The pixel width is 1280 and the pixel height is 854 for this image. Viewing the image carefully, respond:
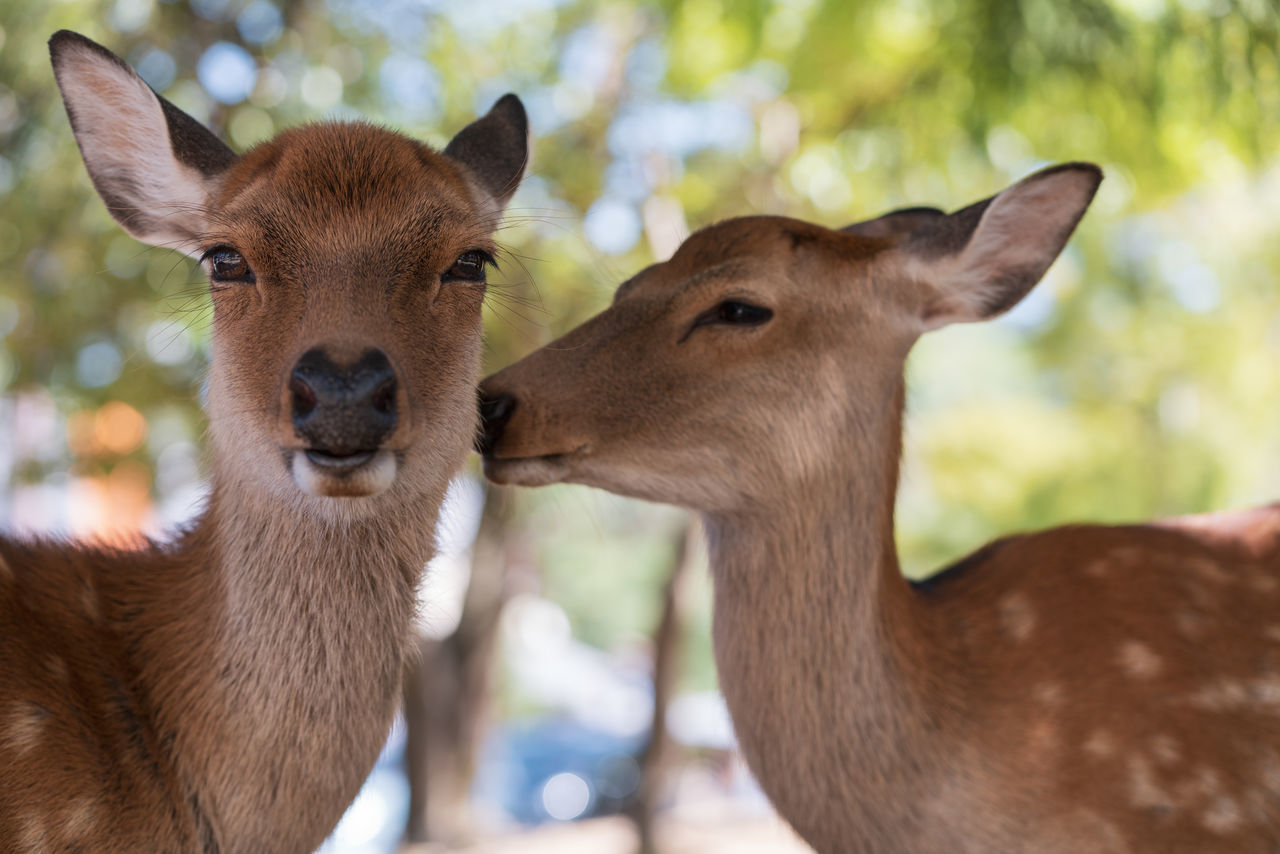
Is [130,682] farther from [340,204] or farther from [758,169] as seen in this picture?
[758,169]

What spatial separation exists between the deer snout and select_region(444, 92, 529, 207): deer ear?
3.54 ft

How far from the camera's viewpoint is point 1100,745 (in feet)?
10.0

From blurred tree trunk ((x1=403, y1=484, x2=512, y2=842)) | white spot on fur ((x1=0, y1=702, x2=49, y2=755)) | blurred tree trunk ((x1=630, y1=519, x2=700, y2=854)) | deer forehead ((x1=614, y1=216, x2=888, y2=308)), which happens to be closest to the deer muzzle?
white spot on fur ((x1=0, y1=702, x2=49, y2=755))

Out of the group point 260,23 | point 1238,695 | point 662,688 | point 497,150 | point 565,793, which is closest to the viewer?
point 1238,695

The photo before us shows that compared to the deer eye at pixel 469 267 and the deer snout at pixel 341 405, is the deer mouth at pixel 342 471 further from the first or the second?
the deer eye at pixel 469 267

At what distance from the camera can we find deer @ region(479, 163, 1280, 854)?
303cm

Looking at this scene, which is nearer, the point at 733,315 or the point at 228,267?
the point at 228,267

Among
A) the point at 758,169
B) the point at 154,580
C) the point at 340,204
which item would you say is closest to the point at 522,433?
the point at 340,204

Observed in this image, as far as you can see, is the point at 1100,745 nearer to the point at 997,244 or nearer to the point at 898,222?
the point at 997,244

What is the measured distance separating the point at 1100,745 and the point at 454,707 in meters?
9.14

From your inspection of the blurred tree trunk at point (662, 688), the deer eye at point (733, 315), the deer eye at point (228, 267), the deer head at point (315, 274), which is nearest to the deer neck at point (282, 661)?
the deer head at point (315, 274)

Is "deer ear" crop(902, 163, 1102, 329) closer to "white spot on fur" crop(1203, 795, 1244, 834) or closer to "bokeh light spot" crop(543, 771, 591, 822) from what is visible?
"white spot on fur" crop(1203, 795, 1244, 834)

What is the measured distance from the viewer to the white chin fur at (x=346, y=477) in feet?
→ 7.76

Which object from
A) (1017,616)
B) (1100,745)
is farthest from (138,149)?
(1100,745)
